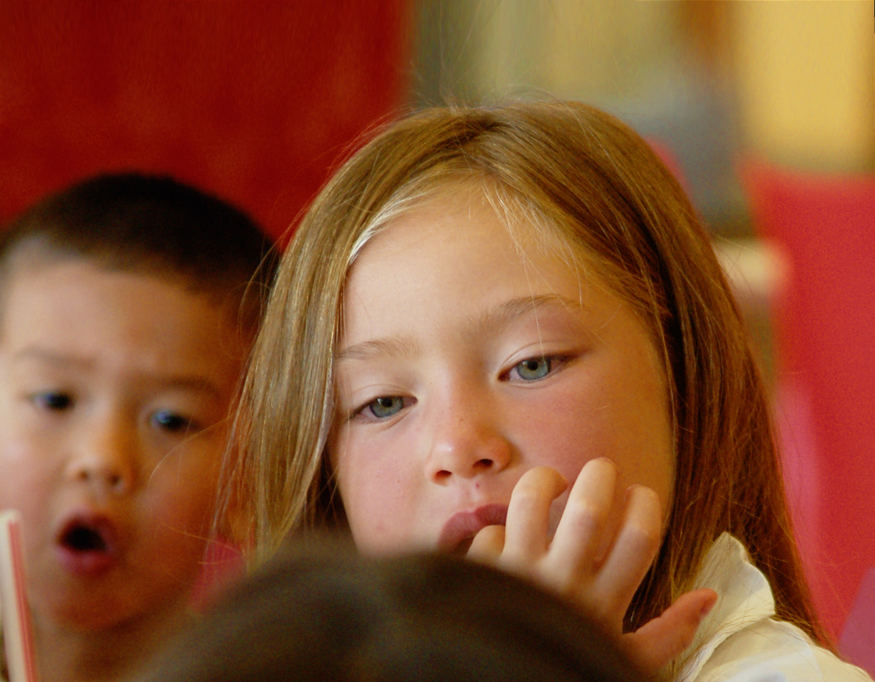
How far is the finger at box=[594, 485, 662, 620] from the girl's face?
79mm

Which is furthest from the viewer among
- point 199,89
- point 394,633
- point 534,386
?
point 199,89

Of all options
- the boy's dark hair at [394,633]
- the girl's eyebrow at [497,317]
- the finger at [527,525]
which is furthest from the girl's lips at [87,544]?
the boy's dark hair at [394,633]

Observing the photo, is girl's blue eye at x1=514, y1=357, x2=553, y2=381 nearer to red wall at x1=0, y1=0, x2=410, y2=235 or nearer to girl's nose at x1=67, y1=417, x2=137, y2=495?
girl's nose at x1=67, y1=417, x2=137, y2=495

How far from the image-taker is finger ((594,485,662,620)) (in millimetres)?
582

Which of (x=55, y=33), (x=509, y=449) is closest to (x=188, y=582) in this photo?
(x=509, y=449)

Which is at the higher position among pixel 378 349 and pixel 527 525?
pixel 378 349

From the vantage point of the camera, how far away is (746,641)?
672mm

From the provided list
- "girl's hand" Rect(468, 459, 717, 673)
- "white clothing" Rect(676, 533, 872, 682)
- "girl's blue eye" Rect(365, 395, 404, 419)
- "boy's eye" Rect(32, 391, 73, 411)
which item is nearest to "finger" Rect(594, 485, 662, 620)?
"girl's hand" Rect(468, 459, 717, 673)

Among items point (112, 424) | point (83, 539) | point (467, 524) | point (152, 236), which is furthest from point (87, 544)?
point (467, 524)

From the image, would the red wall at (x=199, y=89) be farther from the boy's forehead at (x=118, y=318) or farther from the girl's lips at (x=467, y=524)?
the girl's lips at (x=467, y=524)

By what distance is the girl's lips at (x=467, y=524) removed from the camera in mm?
666

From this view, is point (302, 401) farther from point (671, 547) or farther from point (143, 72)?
point (143, 72)

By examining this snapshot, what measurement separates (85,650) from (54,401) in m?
0.22

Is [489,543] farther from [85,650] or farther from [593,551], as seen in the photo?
[85,650]
